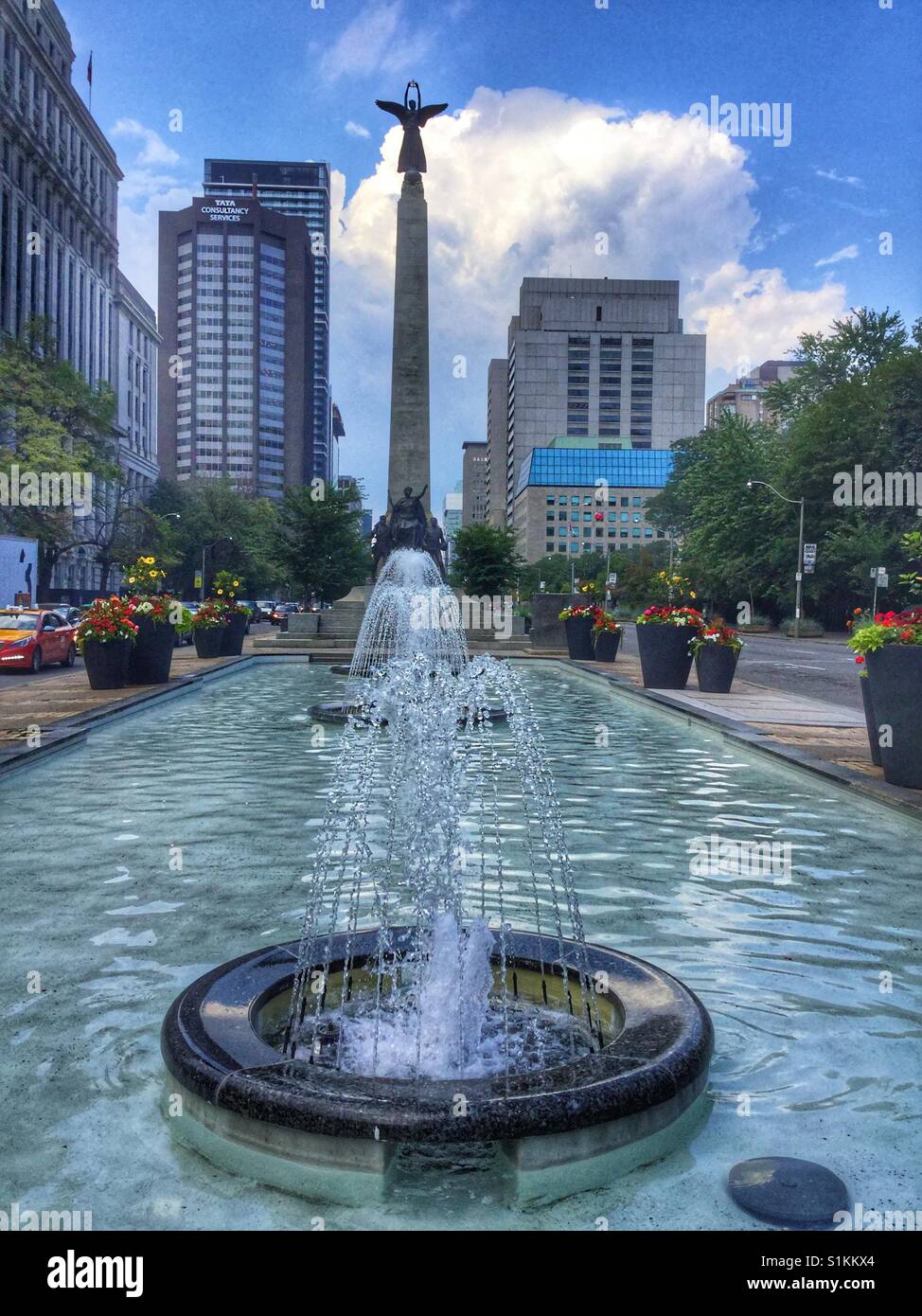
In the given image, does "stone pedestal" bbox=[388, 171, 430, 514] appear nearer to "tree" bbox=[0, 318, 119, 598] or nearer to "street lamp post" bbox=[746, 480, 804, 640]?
"tree" bbox=[0, 318, 119, 598]

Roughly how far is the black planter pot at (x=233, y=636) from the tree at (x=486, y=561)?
1971cm

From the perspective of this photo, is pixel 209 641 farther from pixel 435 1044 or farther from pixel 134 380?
pixel 134 380

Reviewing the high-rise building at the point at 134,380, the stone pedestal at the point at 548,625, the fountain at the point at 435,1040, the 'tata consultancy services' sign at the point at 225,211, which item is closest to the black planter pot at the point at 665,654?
the fountain at the point at 435,1040

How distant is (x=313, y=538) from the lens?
54750 mm

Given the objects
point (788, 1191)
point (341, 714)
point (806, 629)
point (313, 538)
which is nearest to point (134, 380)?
point (313, 538)

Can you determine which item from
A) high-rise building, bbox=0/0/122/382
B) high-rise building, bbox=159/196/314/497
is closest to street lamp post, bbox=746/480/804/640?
high-rise building, bbox=0/0/122/382

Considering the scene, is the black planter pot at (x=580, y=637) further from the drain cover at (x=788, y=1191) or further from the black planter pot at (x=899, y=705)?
the drain cover at (x=788, y=1191)

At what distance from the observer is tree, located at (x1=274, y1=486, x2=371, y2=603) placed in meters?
54.3

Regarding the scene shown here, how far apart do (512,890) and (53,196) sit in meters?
80.8

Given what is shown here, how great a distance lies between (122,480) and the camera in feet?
168

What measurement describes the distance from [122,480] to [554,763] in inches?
1732
